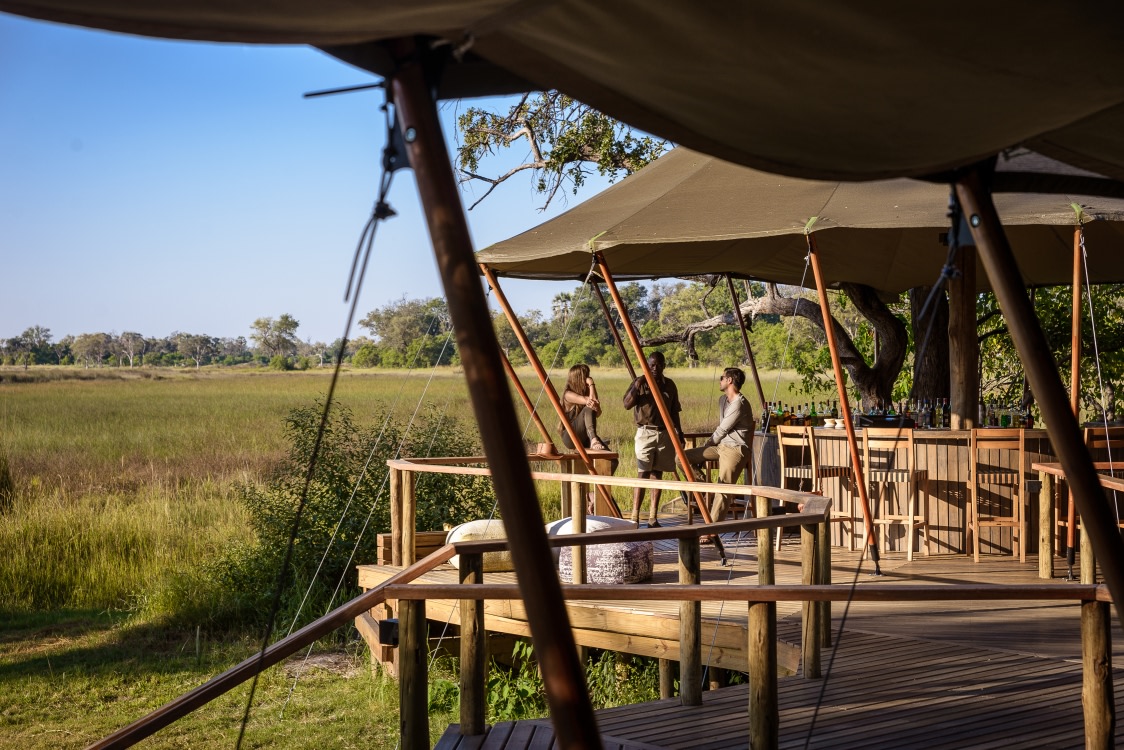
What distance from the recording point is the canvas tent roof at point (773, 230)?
7559 millimetres

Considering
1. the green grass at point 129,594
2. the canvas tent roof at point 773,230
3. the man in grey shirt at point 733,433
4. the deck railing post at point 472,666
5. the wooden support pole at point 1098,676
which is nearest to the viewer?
the wooden support pole at point 1098,676

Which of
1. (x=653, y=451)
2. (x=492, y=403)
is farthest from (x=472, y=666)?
(x=653, y=451)

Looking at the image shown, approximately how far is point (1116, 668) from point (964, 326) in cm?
408

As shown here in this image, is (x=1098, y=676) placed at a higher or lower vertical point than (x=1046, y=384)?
lower

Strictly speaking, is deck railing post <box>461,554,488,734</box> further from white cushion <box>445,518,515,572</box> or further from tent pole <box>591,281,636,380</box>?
tent pole <box>591,281,636,380</box>

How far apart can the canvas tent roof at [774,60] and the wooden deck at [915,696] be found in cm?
202

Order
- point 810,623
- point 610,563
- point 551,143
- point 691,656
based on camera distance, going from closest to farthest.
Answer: point 691,656, point 810,623, point 610,563, point 551,143

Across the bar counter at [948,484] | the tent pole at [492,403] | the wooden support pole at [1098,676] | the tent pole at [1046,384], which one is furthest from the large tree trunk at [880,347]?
the tent pole at [492,403]

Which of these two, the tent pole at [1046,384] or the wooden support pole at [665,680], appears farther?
the wooden support pole at [665,680]

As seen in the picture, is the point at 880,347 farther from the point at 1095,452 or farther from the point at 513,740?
the point at 513,740

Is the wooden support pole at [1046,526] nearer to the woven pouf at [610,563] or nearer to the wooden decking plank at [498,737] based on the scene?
the woven pouf at [610,563]

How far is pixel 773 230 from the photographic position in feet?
25.1

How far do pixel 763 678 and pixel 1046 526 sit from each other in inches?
150

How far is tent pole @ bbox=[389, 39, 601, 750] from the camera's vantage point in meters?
1.87
